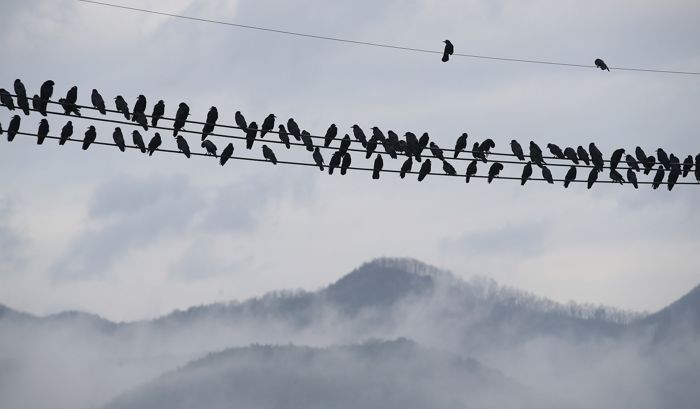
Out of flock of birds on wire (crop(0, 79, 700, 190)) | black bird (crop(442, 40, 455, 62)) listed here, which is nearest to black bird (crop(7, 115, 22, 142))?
flock of birds on wire (crop(0, 79, 700, 190))

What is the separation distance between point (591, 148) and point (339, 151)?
5.78 metres

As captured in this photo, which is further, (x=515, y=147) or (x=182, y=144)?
(x=515, y=147)

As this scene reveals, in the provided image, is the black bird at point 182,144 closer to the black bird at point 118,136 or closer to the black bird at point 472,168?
the black bird at point 118,136

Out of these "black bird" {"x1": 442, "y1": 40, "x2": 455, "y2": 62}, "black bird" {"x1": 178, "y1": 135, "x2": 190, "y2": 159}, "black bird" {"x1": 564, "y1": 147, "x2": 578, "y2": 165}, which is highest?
"black bird" {"x1": 442, "y1": 40, "x2": 455, "y2": 62}

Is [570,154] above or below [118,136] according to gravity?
above

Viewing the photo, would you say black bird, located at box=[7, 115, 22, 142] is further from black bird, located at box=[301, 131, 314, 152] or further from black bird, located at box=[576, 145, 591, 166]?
black bird, located at box=[576, 145, 591, 166]

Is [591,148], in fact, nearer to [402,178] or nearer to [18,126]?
[402,178]

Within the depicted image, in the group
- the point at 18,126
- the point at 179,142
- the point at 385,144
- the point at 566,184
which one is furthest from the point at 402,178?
the point at 18,126

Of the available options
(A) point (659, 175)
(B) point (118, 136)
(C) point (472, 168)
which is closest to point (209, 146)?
(B) point (118, 136)

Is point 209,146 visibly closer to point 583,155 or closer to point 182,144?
point 182,144

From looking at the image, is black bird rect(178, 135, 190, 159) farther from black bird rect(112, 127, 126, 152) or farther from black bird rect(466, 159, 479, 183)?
black bird rect(466, 159, 479, 183)

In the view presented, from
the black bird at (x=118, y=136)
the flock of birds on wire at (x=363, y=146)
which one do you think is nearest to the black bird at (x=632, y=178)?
the flock of birds on wire at (x=363, y=146)

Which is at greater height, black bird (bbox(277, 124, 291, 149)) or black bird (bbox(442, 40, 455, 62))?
black bird (bbox(442, 40, 455, 62))

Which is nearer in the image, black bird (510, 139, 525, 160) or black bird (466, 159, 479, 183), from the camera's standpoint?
black bird (466, 159, 479, 183)
